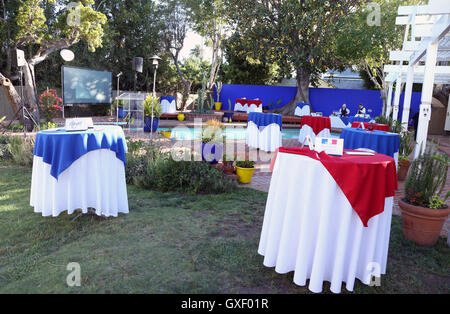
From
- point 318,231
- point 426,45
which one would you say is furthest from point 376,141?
point 318,231

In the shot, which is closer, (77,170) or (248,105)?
(77,170)

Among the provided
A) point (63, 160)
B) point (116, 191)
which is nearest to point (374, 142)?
point (116, 191)

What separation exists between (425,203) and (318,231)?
1917mm

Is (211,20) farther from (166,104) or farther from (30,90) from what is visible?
(30,90)

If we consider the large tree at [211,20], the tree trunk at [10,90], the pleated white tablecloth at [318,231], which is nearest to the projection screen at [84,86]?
the tree trunk at [10,90]

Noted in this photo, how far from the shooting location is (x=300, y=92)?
2020 cm

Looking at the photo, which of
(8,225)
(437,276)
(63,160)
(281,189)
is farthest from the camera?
(8,225)

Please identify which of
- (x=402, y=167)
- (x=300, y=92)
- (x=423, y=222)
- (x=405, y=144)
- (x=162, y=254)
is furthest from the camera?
(x=300, y=92)

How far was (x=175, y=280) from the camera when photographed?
2.85 m

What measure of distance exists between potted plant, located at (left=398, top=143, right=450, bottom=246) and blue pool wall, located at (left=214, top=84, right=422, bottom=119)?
58.0 feet

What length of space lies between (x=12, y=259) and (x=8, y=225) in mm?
1015
